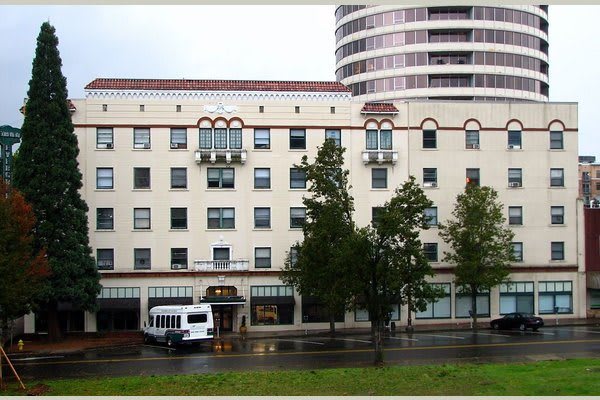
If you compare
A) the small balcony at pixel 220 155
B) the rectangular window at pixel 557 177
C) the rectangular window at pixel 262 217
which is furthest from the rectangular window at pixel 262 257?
the rectangular window at pixel 557 177

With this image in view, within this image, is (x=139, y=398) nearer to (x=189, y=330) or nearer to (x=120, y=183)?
(x=189, y=330)

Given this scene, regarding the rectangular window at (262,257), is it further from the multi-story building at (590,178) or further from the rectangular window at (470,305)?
the multi-story building at (590,178)

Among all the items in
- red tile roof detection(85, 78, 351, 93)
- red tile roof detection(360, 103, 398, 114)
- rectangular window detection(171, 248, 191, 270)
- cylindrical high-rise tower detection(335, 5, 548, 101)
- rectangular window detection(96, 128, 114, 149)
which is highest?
cylindrical high-rise tower detection(335, 5, 548, 101)

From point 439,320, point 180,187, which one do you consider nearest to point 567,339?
point 439,320

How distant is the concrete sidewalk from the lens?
47.6m

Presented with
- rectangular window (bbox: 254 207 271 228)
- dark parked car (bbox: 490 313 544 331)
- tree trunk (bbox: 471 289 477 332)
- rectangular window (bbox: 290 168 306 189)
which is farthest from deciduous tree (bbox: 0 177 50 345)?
dark parked car (bbox: 490 313 544 331)

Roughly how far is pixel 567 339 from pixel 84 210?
3300cm

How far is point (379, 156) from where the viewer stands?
58.8 meters

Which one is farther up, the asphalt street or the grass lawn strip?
the grass lawn strip

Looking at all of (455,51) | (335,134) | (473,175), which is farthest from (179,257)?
(455,51)

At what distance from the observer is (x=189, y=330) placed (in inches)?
1800

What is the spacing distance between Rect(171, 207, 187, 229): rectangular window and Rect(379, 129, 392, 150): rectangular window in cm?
1618

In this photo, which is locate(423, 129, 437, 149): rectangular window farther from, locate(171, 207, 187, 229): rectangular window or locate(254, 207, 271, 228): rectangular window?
locate(171, 207, 187, 229): rectangular window

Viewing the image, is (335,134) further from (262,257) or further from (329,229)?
(329,229)
